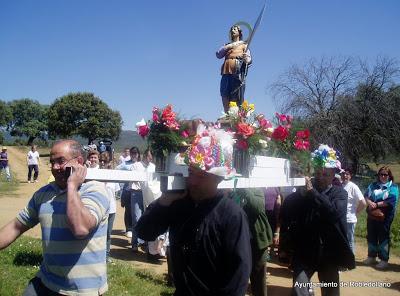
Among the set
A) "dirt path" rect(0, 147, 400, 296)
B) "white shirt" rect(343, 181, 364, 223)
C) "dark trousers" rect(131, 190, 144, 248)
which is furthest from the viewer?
"dark trousers" rect(131, 190, 144, 248)

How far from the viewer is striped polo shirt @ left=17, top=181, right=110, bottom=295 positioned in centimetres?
281

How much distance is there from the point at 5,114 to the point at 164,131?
65.6 m

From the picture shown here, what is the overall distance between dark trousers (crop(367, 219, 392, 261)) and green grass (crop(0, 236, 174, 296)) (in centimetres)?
469

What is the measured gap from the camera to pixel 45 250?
9.46ft

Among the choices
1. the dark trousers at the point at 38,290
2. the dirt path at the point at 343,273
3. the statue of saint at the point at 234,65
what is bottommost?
the dirt path at the point at 343,273

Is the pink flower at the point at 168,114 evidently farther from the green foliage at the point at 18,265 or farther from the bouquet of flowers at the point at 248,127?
the green foliage at the point at 18,265

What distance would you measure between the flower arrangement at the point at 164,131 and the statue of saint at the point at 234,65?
6.47 feet

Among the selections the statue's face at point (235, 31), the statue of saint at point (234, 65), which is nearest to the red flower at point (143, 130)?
the statue of saint at point (234, 65)

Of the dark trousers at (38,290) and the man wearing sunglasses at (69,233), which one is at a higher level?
the man wearing sunglasses at (69,233)

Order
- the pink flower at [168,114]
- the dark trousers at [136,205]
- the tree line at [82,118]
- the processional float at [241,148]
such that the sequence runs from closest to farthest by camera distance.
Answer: the processional float at [241,148] → the pink flower at [168,114] → the dark trousers at [136,205] → the tree line at [82,118]

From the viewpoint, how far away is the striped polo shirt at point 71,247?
2.81 meters

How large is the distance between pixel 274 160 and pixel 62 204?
219cm

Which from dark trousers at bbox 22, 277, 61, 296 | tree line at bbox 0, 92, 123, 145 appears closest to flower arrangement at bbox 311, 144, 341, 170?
dark trousers at bbox 22, 277, 61, 296

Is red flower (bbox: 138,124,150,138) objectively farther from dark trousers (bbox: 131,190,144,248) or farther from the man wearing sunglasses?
dark trousers (bbox: 131,190,144,248)
